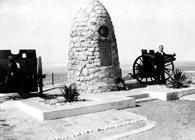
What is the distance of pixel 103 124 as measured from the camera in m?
7.77

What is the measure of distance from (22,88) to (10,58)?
132 centimetres

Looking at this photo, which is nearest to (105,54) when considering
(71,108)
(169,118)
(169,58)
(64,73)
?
(169,58)

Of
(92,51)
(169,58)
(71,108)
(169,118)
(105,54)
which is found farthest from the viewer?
(169,58)

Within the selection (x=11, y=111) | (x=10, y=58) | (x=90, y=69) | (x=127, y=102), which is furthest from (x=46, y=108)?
(x=90, y=69)

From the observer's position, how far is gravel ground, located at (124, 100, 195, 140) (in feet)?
21.8

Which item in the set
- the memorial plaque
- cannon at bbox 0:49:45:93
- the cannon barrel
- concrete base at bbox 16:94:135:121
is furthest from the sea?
concrete base at bbox 16:94:135:121

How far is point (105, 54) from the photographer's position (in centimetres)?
1352

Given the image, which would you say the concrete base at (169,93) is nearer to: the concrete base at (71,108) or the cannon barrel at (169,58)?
the concrete base at (71,108)

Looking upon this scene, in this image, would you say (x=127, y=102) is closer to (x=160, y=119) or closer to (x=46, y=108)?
(x=160, y=119)

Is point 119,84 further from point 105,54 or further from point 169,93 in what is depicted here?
point 169,93

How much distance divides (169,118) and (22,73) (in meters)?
6.17

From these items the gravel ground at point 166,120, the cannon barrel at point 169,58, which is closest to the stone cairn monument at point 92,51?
the gravel ground at point 166,120

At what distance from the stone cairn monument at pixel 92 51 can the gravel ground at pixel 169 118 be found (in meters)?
2.84

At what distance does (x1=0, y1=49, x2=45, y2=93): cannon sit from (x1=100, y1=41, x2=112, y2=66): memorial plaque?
2.78m
